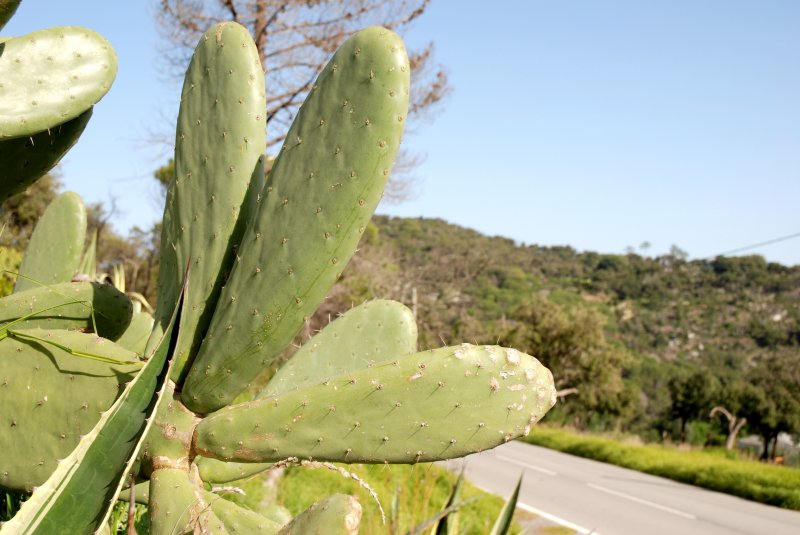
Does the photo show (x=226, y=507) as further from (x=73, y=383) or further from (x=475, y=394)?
(x=475, y=394)

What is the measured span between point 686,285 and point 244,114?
52.8m

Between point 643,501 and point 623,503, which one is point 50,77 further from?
point 643,501

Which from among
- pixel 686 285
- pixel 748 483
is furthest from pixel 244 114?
pixel 686 285

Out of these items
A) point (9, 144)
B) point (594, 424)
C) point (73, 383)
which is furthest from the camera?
point (594, 424)

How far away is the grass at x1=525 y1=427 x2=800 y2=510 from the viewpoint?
11789mm

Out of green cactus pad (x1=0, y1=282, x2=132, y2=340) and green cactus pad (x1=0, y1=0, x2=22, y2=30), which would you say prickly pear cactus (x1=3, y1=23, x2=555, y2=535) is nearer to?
green cactus pad (x1=0, y1=282, x2=132, y2=340)

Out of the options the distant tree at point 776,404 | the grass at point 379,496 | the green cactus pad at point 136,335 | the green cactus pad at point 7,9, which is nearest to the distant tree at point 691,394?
the distant tree at point 776,404

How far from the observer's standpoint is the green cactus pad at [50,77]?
188 cm

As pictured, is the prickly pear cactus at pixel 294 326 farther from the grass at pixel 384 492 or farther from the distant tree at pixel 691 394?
the distant tree at pixel 691 394

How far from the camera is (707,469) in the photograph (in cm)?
1353

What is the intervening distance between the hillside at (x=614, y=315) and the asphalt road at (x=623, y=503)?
2.41 m

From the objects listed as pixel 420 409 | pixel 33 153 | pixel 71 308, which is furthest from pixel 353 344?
pixel 33 153

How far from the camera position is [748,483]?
1229cm

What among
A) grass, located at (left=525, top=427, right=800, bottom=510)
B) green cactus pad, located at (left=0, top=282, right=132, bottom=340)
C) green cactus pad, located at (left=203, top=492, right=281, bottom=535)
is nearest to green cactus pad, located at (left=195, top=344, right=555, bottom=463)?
green cactus pad, located at (left=203, top=492, right=281, bottom=535)
